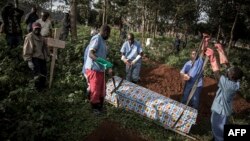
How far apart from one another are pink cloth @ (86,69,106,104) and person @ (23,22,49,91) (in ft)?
4.33

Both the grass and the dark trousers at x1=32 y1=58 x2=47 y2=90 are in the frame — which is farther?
the dark trousers at x1=32 y1=58 x2=47 y2=90

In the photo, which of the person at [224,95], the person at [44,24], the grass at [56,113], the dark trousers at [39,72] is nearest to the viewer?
the grass at [56,113]

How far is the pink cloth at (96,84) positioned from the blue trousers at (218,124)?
94.8 inches

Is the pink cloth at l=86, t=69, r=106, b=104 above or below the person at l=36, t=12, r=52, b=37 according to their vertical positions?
below

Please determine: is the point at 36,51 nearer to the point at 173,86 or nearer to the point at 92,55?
the point at 92,55

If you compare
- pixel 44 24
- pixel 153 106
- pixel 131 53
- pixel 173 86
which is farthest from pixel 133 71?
pixel 44 24

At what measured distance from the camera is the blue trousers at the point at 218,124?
17.3ft

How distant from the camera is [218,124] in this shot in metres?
5.34

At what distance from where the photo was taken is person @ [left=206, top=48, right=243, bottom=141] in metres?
5.02

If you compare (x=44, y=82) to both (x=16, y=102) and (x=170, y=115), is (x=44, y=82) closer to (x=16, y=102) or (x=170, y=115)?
(x=16, y=102)

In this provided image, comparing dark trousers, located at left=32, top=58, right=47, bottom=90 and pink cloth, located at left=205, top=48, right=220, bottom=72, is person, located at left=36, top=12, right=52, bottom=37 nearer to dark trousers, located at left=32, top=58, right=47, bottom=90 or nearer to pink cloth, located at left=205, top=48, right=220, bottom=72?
dark trousers, located at left=32, top=58, right=47, bottom=90

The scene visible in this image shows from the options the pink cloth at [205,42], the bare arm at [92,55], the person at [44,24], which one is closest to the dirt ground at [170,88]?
the bare arm at [92,55]

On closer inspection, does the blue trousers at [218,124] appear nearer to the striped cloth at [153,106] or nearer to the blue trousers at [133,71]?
the striped cloth at [153,106]

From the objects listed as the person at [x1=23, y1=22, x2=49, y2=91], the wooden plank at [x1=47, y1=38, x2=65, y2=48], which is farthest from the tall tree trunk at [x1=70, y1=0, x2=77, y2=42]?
the person at [x1=23, y1=22, x2=49, y2=91]
